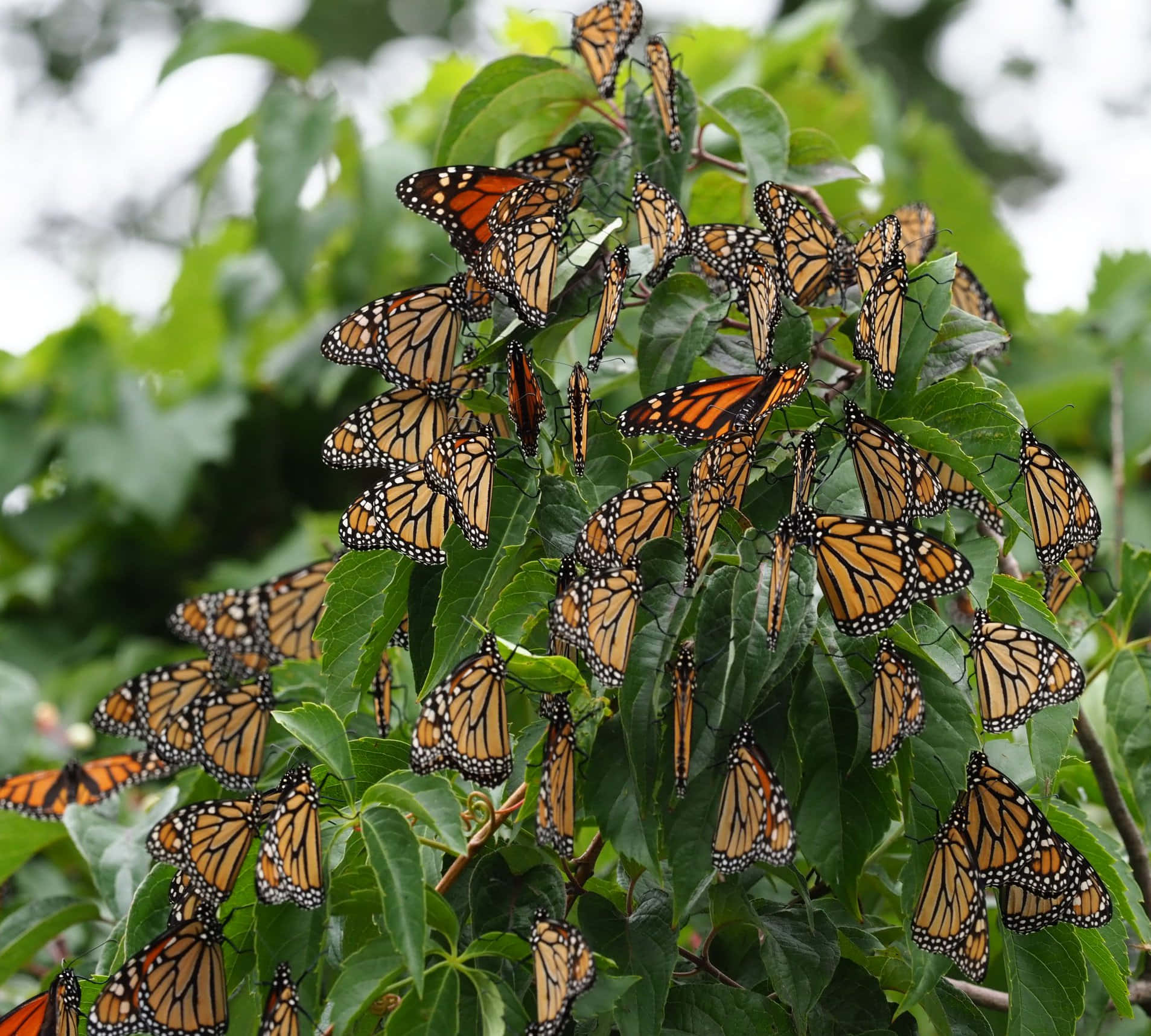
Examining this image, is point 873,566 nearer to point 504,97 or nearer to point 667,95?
point 667,95

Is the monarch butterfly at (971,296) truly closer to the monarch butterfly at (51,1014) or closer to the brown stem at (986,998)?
the brown stem at (986,998)

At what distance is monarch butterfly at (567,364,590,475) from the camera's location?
4.60ft

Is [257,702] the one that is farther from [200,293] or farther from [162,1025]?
[200,293]

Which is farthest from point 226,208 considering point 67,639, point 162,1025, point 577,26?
point 162,1025

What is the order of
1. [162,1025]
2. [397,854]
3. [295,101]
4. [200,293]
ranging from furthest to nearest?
[200,293]
[295,101]
[162,1025]
[397,854]

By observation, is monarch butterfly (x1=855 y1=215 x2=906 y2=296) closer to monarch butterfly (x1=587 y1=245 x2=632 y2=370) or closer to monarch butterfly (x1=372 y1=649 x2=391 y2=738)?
monarch butterfly (x1=587 y1=245 x2=632 y2=370)

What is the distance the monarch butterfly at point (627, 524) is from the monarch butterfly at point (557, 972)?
38 centimetres

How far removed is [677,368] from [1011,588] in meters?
0.49

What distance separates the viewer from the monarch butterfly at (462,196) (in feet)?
5.54

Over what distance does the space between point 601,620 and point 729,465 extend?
240 mm

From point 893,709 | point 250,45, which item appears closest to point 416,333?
Result: point 893,709

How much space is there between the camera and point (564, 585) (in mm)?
1297

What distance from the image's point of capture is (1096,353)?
4.00 meters

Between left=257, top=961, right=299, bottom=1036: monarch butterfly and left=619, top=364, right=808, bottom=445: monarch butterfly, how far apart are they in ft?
2.34
